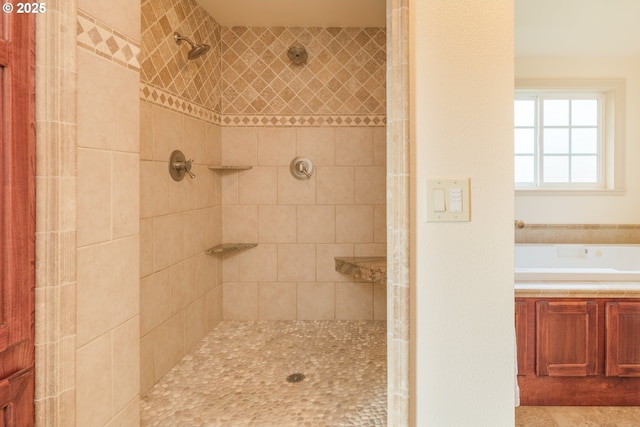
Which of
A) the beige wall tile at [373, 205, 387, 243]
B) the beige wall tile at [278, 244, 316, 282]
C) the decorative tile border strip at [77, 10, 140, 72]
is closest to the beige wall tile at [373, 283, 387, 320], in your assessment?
the beige wall tile at [373, 205, 387, 243]

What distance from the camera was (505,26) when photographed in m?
1.03

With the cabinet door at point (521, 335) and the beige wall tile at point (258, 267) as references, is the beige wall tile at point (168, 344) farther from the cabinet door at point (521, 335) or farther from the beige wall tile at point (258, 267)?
the cabinet door at point (521, 335)

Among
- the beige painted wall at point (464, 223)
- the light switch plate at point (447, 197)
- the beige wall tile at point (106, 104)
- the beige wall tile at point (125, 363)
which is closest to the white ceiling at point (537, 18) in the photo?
the beige painted wall at point (464, 223)

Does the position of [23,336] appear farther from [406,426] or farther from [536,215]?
[536,215]

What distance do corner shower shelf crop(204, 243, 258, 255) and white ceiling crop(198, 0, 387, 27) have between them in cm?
176


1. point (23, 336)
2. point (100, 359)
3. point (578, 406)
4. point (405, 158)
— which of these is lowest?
point (578, 406)

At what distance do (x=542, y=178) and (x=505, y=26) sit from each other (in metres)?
2.66

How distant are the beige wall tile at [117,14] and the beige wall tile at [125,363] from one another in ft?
2.92

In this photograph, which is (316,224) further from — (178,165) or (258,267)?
(178,165)

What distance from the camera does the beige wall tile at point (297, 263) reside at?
9.92ft

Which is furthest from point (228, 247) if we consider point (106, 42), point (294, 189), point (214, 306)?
point (106, 42)

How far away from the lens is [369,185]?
3.01 metres

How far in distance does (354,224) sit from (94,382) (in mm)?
2258

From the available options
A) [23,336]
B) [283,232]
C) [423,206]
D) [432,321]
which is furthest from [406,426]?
[283,232]
